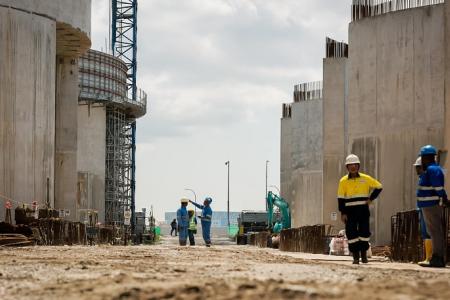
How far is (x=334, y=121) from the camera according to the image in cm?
4488

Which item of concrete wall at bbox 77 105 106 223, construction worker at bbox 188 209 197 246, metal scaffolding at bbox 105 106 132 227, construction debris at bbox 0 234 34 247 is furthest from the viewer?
metal scaffolding at bbox 105 106 132 227

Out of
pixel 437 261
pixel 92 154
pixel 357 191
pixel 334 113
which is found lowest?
pixel 437 261

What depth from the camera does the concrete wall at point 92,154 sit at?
66750 mm

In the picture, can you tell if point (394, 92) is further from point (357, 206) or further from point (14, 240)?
point (357, 206)

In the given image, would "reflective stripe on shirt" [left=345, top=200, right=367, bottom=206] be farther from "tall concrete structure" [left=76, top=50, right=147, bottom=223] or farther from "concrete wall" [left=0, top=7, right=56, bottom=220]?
"tall concrete structure" [left=76, top=50, right=147, bottom=223]

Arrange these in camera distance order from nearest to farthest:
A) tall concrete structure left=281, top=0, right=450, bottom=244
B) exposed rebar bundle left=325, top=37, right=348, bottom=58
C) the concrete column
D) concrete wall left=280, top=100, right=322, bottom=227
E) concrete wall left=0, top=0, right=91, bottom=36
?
tall concrete structure left=281, top=0, right=450, bottom=244 < concrete wall left=0, top=0, right=91, bottom=36 < exposed rebar bundle left=325, top=37, right=348, bottom=58 < the concrete column < concrete wall left=280, top=100, right=322, bottom=227

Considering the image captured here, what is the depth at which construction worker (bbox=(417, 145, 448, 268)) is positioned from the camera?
12945 mm

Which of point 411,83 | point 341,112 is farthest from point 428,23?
point 341,112

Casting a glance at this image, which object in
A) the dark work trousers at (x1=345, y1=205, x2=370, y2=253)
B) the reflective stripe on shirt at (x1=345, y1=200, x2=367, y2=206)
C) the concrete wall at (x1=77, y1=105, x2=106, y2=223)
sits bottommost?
the dark work trousers at (x1=345, y1=205, x2=370, y2=253)

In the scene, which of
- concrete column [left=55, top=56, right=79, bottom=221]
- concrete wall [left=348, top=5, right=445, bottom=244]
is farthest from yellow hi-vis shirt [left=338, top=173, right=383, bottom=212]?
concrete column [left=55, top=56, right=79, bottom=221]

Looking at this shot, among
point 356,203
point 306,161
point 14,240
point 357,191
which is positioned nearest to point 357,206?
point 356,203

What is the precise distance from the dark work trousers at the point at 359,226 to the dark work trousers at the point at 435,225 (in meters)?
1.24

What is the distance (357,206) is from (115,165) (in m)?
62.3

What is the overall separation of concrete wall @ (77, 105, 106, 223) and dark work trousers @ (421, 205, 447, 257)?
53.5m
